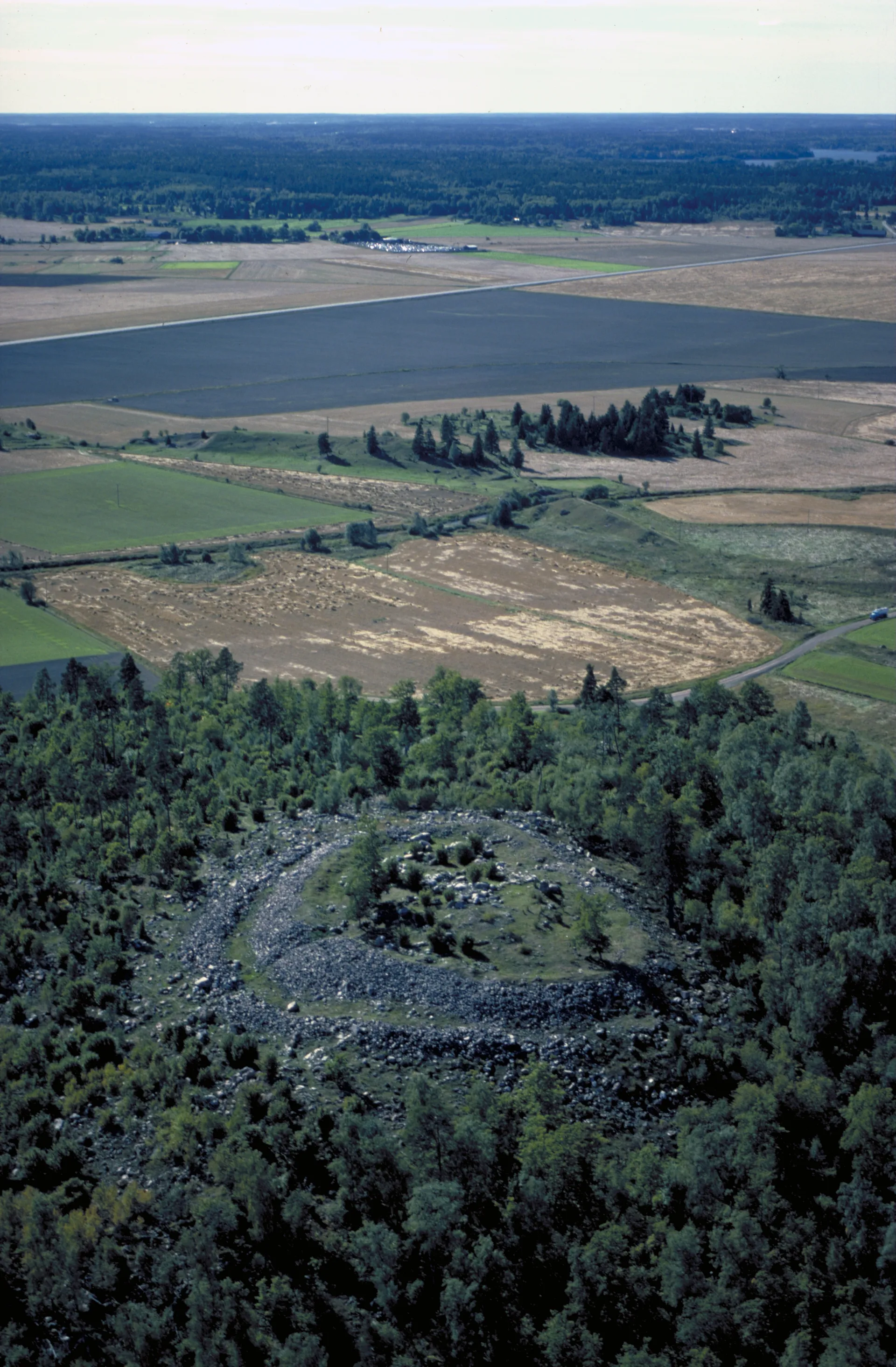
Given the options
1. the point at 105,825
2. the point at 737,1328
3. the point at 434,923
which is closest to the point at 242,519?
the point at 105,825

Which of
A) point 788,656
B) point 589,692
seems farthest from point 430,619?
point 788,656

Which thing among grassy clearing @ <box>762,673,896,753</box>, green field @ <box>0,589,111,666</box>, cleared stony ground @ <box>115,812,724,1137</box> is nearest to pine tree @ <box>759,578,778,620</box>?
grassy clearing @ <box>762,673,896,753</box>

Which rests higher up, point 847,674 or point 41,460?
point 41,460

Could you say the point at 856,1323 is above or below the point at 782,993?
below

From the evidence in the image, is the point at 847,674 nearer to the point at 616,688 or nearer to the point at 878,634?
the point at 878,634

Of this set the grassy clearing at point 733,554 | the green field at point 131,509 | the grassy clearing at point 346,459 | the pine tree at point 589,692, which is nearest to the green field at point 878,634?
the grassy clearing at point 733,554

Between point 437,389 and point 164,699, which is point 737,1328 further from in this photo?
point 437,389

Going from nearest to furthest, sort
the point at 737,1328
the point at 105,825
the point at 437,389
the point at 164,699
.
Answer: the point at 737,1328, the point at 105,825, the point at 164,699, the point at 437,389
